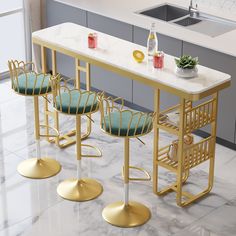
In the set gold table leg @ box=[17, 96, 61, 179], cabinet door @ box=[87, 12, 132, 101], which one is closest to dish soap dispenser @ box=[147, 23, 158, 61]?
gold table leg @ box=[17, 96, 61, 179]

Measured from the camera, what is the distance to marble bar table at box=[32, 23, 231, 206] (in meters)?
4.91

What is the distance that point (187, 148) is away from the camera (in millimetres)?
5141

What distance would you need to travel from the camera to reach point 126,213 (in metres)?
5.20

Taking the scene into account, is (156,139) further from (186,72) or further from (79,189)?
(79,189)

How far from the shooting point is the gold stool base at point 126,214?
5141mm

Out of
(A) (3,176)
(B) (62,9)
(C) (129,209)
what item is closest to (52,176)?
(A) (3,176)

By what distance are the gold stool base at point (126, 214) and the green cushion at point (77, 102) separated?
2.54 ft

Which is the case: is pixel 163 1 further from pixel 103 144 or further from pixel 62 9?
pixel 103 144

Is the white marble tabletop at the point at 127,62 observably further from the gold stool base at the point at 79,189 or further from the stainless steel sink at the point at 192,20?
the stainless steel sink at the point at 192,20

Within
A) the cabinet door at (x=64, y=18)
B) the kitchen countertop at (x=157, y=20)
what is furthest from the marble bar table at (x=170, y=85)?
the cabinet door at (x=64, y=18)

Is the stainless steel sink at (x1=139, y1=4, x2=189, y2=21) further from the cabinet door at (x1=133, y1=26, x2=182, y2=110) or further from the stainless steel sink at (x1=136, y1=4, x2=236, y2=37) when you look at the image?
the cabinet door at (x1=133, y1=26, x2=182, y2=110)

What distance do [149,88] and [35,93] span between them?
1.50 metres

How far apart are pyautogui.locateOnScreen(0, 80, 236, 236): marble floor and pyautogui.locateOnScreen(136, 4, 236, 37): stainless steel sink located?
1157 millimetres

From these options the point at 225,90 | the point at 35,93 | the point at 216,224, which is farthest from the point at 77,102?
the point at 225,90
